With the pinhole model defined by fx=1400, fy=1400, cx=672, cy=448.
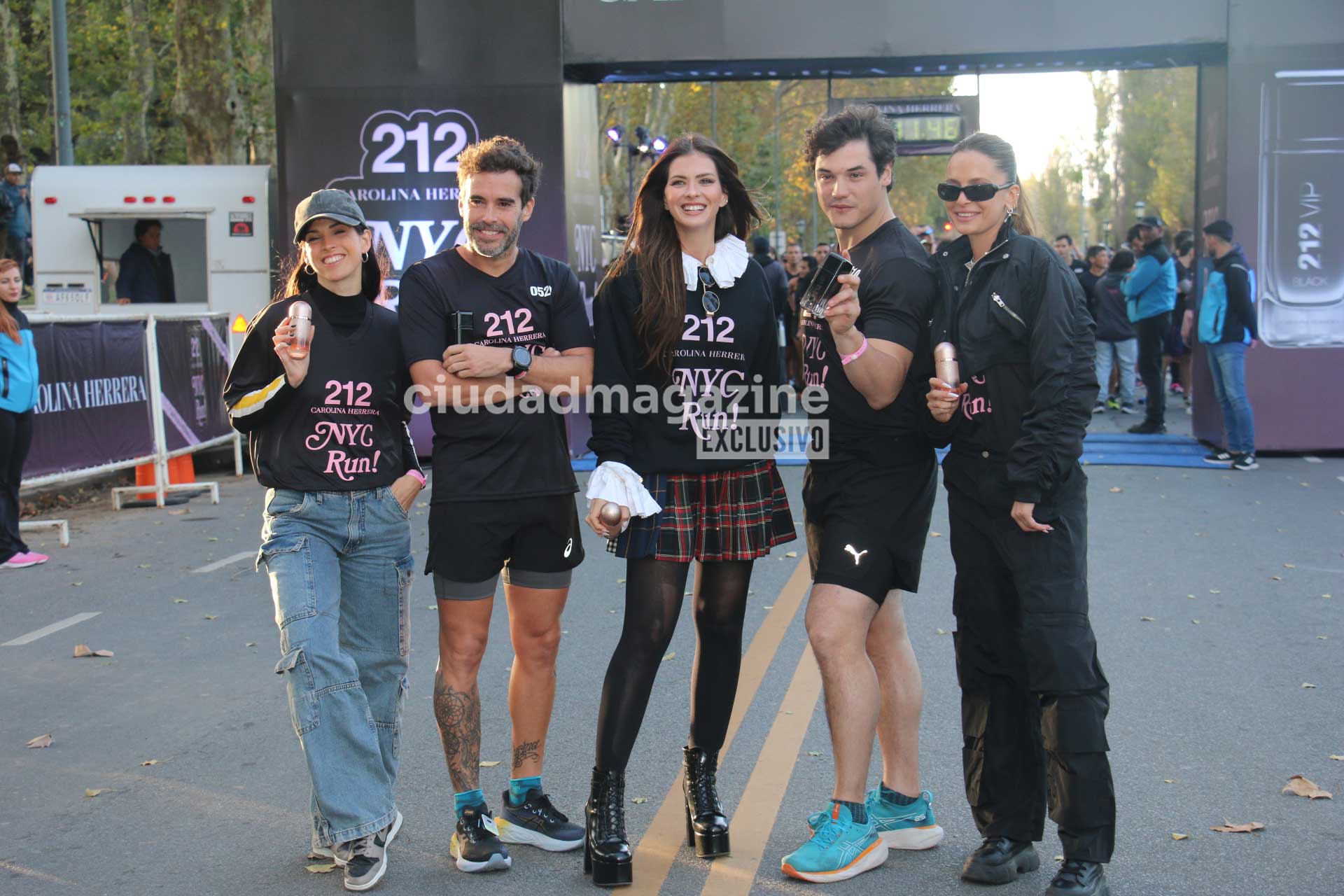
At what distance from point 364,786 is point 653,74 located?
1135 cm

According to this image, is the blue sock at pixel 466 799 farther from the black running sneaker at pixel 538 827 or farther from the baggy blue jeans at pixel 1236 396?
the baggy blue jeans at pixel 1236 396

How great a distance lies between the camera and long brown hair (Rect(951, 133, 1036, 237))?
4074 millimetres

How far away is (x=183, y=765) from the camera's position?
5168mm

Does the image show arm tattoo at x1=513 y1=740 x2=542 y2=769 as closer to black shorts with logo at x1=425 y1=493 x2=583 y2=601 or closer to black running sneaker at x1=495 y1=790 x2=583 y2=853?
black running sneaker at x1=495 y1=790 x2=583 y2=853

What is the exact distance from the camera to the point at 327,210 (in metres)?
4.14

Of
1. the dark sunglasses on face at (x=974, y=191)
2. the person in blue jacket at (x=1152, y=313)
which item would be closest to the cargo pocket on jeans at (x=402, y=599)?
the dark sunglasses on face at (x=974, y=191)

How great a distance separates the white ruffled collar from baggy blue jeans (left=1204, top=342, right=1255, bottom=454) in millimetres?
9754

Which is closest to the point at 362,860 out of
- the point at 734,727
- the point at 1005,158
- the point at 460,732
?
the point at 460,732

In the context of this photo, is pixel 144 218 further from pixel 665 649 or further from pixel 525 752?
pixel 665 649

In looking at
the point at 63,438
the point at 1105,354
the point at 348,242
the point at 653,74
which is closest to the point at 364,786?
the point at 348,242

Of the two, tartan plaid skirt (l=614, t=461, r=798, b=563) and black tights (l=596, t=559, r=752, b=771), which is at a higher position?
tartan plaid skirt (l=614, t=461, r=798, b=563)

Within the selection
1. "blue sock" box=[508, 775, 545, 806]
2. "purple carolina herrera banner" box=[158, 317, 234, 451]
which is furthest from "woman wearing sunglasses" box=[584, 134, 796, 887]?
"purple carolina herrera banner" box=[158, 317, 234, 451]

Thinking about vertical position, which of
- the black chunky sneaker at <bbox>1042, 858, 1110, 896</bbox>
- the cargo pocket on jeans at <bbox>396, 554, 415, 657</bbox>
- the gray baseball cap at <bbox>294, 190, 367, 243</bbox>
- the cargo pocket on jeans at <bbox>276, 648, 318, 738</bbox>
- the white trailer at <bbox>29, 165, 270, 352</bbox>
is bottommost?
the black chunky sneaker at <bbox>1042, 858, 1110, 896</bbox>

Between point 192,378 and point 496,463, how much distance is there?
9691 mm
